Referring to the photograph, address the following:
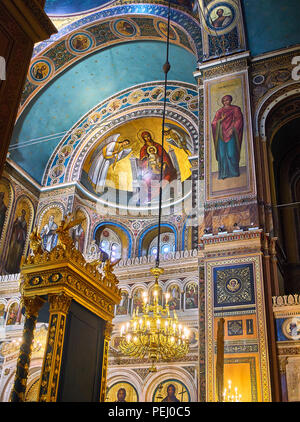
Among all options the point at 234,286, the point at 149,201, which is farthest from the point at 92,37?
the point at 234,286

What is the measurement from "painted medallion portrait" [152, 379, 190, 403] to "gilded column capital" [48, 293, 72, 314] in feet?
18.7

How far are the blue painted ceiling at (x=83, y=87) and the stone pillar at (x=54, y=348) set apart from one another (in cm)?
1025

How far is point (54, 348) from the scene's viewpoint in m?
4.93

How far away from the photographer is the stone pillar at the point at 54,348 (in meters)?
4.74

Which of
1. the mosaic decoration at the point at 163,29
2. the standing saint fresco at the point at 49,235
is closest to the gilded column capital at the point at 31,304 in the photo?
the standing saint fresco at the point at 49,235

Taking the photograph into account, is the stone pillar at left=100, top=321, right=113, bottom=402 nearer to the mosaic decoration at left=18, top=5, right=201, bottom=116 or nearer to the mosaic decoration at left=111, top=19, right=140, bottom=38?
the mosaic decoration at left=18, top=5, right=201, bottom=116

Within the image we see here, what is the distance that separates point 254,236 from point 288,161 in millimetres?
4434

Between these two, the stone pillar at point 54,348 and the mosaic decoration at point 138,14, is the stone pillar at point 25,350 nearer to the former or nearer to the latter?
the stone pillar at point 54,348

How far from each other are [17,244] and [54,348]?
31.9 ft

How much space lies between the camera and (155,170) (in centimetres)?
1573

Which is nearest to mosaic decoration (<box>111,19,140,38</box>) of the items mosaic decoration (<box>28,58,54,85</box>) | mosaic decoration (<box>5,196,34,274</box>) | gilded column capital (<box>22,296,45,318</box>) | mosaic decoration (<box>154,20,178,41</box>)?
mosaic decoration (<box>154,20,178,41</box>)

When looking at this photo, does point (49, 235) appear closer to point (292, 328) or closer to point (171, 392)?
point (171, 392)

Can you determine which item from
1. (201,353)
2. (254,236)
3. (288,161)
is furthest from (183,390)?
(288,161)

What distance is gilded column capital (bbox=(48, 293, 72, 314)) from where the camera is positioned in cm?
515
